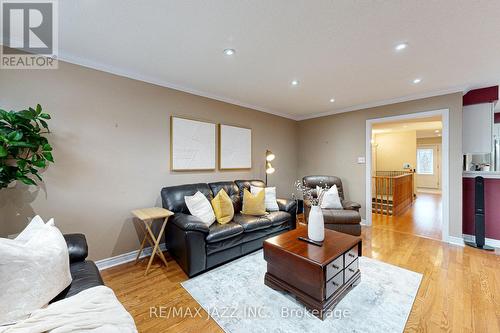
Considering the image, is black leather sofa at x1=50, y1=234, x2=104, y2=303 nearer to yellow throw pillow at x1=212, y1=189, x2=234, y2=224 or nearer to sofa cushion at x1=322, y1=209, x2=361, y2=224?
yellow throw pillow at x1=212, y1=189, x2=234, y2=224

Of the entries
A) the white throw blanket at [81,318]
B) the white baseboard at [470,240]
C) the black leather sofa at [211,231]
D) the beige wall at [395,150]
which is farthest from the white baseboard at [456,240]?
the beige wall at [395,150]

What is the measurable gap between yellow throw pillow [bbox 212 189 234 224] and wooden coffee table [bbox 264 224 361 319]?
870 mm

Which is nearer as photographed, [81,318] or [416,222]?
[81,318]

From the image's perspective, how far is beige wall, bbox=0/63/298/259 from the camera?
7.14ft

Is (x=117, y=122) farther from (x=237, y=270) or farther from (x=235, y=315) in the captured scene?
(x=235, y=315)

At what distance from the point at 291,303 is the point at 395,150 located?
830cm

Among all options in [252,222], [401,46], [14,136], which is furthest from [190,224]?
[401,46]

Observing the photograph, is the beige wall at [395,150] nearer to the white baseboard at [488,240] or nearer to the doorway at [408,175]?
the doorway at [408,175]

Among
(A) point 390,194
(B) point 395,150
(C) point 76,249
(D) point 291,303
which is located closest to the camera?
(C) point 76,249

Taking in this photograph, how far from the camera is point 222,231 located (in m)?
2.55

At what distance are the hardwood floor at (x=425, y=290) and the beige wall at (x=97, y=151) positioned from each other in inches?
28.5

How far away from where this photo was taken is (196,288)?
85.3 inches

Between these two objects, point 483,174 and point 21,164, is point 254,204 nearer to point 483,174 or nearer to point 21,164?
point 21,164

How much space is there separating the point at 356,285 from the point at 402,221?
3251 mm
